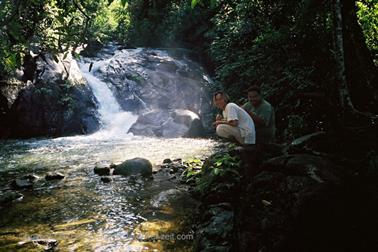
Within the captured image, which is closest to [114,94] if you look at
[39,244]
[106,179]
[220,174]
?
[106,179]

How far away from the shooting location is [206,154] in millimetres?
10422

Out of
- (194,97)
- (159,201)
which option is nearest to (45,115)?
(194,97)

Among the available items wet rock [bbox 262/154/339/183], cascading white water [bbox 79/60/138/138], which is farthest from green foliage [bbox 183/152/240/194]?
cascading white water [bbox 79/60/138/138]

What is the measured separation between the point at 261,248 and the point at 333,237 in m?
0.64

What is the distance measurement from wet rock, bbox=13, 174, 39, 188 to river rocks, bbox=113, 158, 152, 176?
5.82ft

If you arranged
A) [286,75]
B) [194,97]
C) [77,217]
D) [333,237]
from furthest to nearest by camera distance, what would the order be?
1. [194,97]
2. [286,75]
3. [77,217]
4. [333,237]

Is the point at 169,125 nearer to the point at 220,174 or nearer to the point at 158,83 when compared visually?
the point at 158,83

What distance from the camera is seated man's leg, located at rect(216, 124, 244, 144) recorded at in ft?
20.3

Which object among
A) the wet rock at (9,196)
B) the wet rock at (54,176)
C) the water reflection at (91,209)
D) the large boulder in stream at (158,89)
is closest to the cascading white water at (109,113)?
the large boulder in stream at (158,89)

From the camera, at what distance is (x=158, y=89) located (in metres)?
20.5

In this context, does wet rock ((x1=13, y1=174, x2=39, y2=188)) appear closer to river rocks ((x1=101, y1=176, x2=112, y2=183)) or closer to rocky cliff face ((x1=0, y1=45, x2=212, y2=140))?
river rocks ((x1=101, y1=176, x2=112, y2=183))

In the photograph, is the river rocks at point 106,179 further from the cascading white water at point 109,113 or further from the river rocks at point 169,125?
the cascading white water at point 109,113

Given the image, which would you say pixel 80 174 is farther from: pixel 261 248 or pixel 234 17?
pixel 234 17

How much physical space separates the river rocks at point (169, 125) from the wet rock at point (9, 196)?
8949 millimetres
